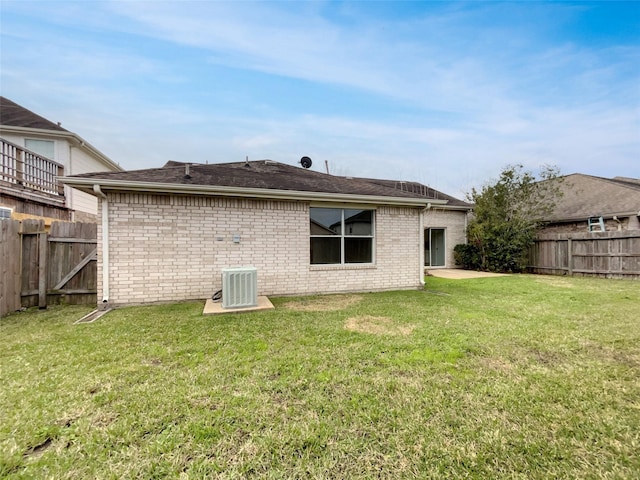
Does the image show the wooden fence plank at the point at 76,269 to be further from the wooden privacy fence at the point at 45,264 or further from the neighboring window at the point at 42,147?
the neighboring window at the point at 42,147

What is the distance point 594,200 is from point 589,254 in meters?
4.14

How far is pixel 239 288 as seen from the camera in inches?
238

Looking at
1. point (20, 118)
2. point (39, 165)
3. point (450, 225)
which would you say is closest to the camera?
point (39, 165)

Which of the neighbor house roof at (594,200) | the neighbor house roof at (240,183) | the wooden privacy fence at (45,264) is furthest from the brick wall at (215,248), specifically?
the neighbor house roof at (594,200)

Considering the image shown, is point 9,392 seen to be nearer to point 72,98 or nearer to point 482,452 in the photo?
point 482,452

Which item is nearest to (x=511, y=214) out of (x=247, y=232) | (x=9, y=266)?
(x=247, y=232)

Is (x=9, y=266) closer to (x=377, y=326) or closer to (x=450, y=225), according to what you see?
(x=377, y=326)

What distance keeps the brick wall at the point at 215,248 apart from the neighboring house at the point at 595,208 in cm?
1060

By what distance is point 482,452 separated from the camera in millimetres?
1909

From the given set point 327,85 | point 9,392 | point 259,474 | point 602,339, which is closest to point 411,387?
point 259,474

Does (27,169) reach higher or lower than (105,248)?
higher

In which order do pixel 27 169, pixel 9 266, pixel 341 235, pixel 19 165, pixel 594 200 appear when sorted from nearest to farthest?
pixel 9 266 < pixel 341 235 < pixel 19 165 < pixel 27 169 < pixel 594 200

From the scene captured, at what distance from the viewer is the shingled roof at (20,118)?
11.1 meters

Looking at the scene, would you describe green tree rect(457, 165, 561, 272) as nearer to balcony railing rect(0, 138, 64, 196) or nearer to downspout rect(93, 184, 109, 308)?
downspout rect(93, 184, 109, 308)
